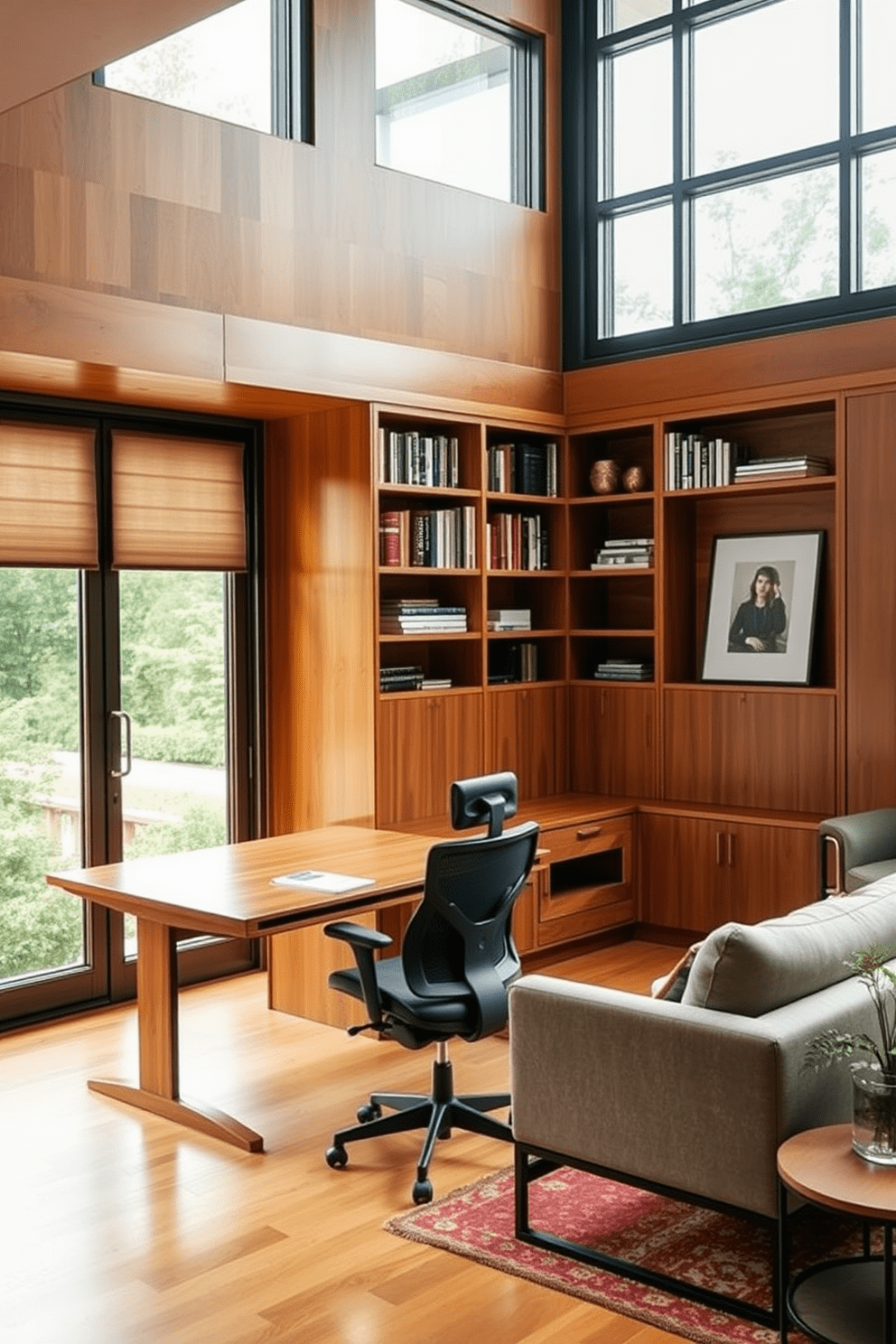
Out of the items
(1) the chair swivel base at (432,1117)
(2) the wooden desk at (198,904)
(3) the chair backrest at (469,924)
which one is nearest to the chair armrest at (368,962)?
(3) the chair backrest at (469,924)

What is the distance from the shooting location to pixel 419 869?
469 centimetres

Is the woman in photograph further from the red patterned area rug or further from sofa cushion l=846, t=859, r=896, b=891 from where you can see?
the red patterned area rug

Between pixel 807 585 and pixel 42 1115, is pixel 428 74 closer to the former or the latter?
pixel 807 585

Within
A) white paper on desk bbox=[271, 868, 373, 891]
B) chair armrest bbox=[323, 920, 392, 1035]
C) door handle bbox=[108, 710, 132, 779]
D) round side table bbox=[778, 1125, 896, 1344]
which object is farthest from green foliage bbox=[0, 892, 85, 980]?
round side table bbox=[778, 1125, 896, 1344]

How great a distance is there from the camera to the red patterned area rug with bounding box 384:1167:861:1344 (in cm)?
314

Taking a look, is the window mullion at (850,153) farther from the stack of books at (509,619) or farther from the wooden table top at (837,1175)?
the wooden table top at (837,1175)

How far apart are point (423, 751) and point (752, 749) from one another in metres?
1.53

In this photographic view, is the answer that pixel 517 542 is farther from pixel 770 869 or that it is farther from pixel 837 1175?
pixel 837 1175

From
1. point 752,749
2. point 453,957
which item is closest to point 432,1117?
point 453,957

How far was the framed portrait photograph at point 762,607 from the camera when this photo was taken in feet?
20.4

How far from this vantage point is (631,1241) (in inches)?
136

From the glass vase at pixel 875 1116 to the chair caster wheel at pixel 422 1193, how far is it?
1324 mm

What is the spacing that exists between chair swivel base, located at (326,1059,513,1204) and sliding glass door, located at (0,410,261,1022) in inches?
71.1

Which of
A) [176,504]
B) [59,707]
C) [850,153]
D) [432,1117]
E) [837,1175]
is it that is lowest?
[432,1117]
